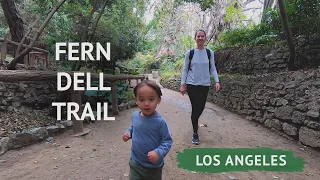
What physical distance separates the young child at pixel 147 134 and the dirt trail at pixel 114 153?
3.38 feet

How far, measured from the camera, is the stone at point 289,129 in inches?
168

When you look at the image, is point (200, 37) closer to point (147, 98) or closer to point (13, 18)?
point (147, 98)

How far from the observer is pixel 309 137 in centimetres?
390

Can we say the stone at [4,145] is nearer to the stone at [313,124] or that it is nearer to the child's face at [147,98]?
the child's face at [147,98]

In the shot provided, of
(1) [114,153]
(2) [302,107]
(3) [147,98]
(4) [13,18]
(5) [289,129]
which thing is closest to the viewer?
(3) [147,98]

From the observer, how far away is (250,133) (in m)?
4.82

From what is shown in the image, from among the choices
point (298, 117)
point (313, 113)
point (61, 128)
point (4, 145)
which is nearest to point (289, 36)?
point (298, 117)

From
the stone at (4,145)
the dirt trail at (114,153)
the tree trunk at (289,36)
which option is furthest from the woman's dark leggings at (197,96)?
the stone at (4,145)

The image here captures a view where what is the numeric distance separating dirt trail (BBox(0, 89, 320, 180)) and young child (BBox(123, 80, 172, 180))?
3.38ft

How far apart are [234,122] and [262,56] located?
6.95ft

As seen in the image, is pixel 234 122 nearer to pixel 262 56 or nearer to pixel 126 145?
pixel 262 56

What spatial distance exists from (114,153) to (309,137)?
3047 millimetres

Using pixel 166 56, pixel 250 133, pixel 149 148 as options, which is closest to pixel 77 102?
pixel 149 148

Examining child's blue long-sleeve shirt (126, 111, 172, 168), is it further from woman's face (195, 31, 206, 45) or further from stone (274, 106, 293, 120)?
stone (274, 106, 293, 120)
